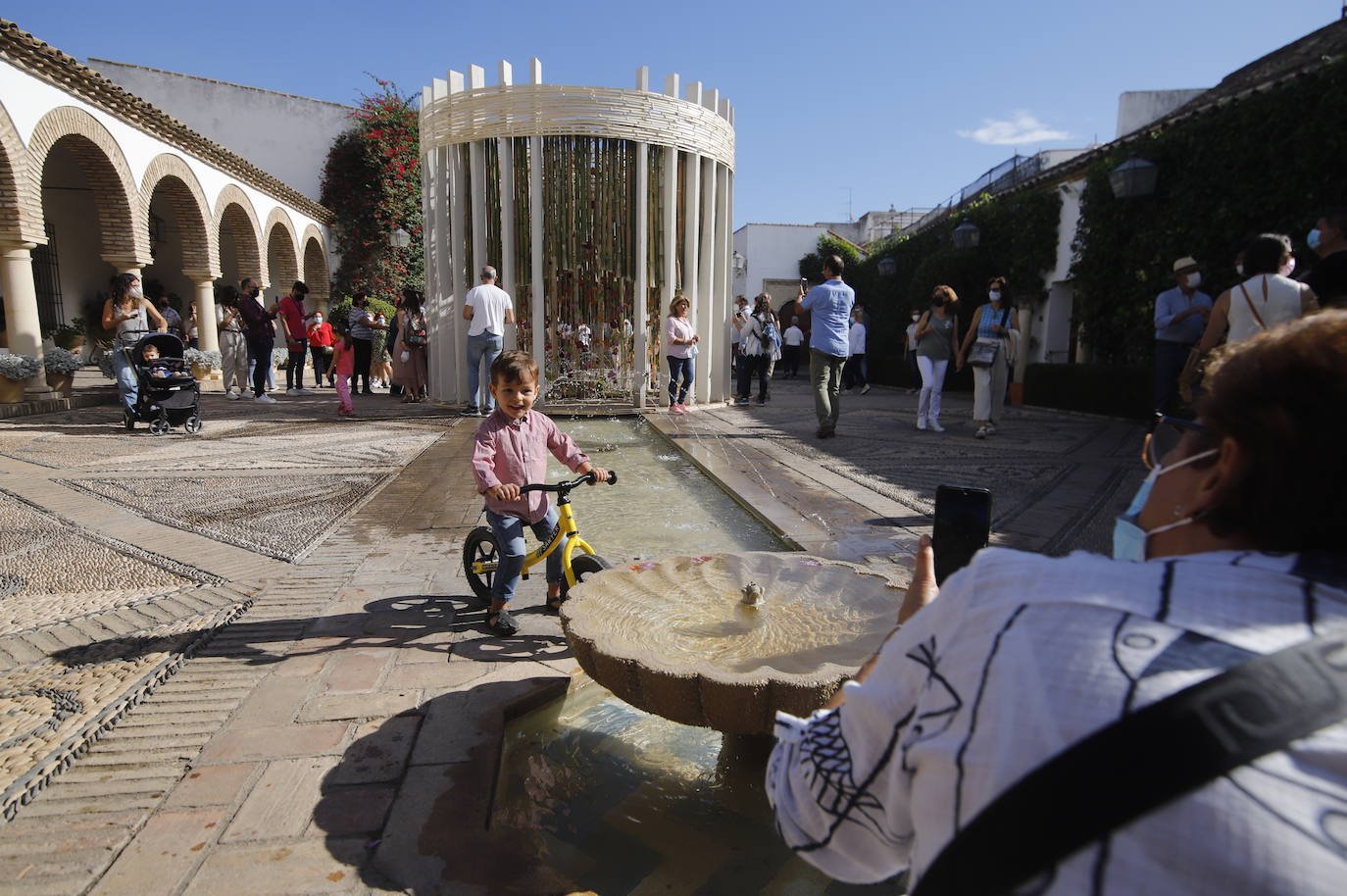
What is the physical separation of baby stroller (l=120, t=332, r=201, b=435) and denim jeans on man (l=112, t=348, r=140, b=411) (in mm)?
45

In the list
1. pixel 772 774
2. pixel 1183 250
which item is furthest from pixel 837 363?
pixel 772 774

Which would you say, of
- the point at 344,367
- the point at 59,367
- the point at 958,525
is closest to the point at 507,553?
the point at 958,525

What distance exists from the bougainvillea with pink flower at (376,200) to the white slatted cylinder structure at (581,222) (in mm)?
15087

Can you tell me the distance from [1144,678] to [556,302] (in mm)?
11819

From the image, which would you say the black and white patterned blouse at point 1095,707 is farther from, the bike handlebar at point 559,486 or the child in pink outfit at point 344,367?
the child in pink outfit at point 344,367

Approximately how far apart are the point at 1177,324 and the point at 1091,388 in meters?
4.39

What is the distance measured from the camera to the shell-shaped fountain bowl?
2059mm

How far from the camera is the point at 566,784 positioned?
2.43 m

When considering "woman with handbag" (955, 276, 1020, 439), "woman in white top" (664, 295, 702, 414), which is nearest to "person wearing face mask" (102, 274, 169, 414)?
"woman in white top" (664, 295, 702, 414)

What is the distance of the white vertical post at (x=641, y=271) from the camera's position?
36.0ft

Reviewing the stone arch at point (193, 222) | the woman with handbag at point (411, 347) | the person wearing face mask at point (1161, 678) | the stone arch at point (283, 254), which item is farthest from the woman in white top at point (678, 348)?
the stone arch at point (283, 254)

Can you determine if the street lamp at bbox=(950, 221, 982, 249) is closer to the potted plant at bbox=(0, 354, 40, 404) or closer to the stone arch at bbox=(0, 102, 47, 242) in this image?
the stone arch at bbox=(0, 102, 47, 242)

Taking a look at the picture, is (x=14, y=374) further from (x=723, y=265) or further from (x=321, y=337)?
(x=723, y=265)

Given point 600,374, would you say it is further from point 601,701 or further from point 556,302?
point 601,701
